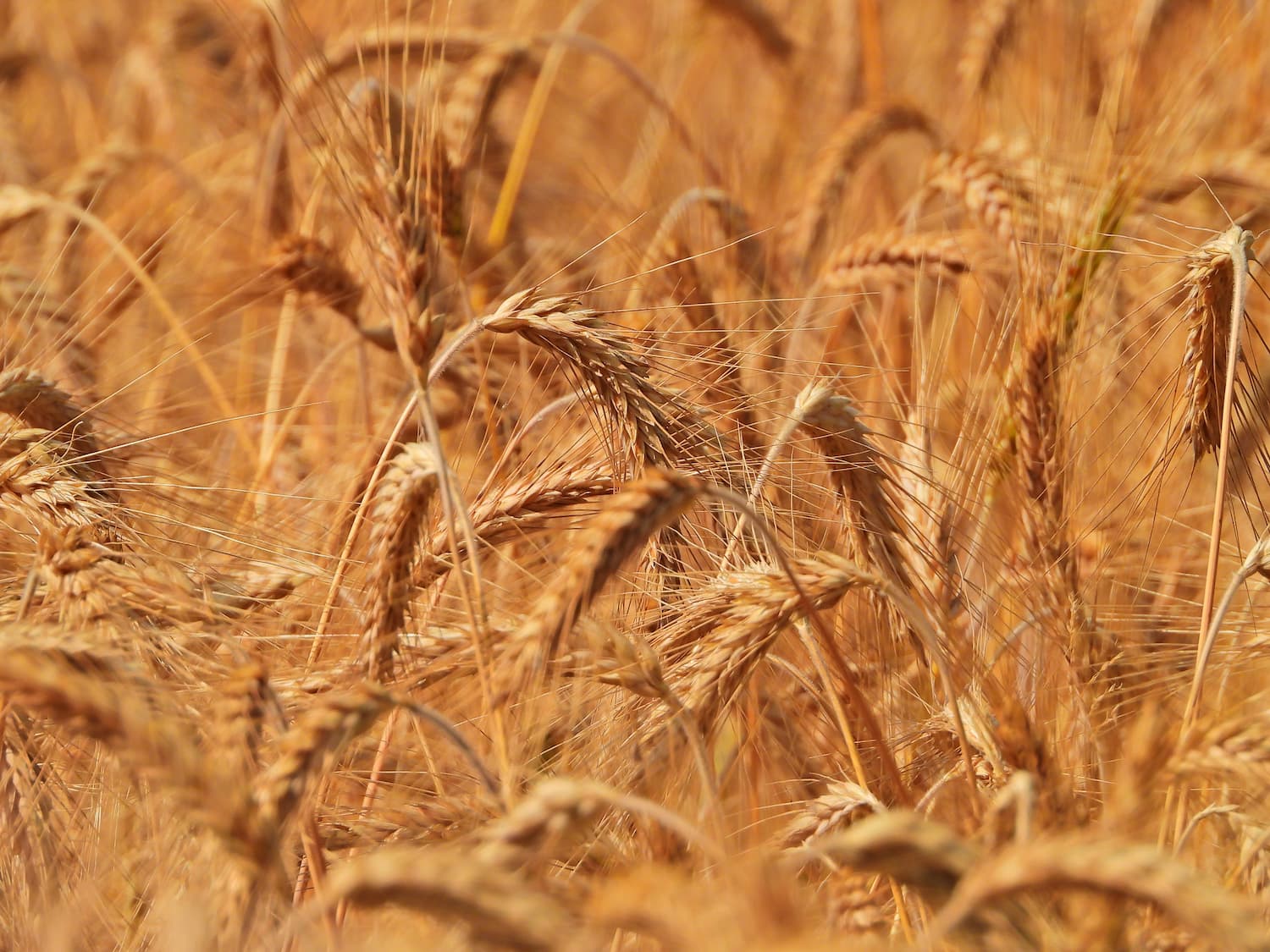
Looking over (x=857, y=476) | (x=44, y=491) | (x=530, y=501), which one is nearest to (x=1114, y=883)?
(x=857, y=476)

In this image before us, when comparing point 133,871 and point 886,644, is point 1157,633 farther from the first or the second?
point 133,871

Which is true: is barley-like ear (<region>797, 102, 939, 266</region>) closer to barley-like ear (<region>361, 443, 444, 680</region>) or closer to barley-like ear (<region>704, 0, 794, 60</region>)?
barley-like ear (<region>704, 0, 794, 60</region>)

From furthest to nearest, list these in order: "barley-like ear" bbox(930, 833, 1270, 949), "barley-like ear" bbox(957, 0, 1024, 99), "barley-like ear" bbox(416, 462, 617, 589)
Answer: "barley-like ear" bbox(957, 0, 1024, 99)
"barley-like ear" bbox(416, 462, 617, 589)
"barley-like ear" bbox(930, 833, 1270, 949)

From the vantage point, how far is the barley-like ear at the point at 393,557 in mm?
1353

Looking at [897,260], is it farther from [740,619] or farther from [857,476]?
[740,619]

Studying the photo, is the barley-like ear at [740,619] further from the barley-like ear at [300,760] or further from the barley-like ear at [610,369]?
the barley-like ear at [300,760]

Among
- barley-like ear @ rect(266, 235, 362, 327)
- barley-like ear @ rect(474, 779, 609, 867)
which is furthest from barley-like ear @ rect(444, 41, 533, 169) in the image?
barley-like ear @ rect(474, 779, 609, 867)

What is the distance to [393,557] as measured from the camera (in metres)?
1.36

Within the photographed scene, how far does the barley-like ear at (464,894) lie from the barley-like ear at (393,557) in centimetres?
52

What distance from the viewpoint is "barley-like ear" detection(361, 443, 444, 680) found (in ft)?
4.44

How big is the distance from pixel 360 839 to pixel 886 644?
29.4 inches

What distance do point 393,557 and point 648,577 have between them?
0.35 m

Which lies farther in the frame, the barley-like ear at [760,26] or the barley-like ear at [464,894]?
the barley-like ear at [760,26]

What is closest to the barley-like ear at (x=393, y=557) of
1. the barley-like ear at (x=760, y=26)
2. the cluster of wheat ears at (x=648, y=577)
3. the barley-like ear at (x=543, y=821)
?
the cluster of wheat ears at (x=648, y=577)
